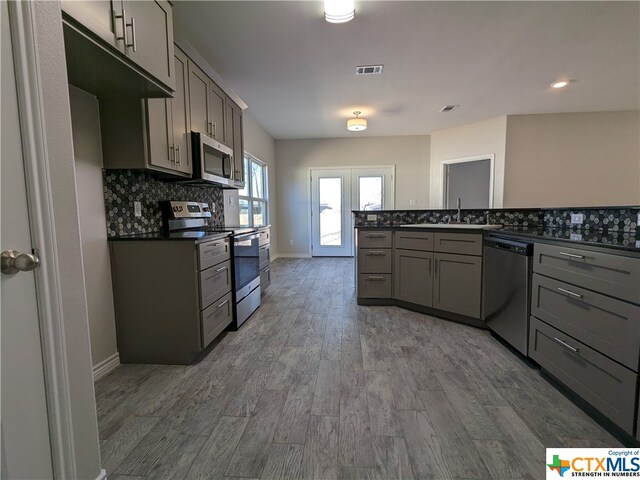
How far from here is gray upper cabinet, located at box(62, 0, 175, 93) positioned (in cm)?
118

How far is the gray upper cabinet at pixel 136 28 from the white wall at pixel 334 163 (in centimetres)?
458

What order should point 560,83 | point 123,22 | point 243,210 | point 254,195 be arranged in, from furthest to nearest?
1. point 254,195
2. point 243,210
3. point 560,83
4. point 123,22

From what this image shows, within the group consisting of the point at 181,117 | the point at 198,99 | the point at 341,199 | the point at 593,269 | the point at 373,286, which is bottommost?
the point at 373,286

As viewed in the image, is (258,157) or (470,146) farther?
(470,146)

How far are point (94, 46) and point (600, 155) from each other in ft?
22.1

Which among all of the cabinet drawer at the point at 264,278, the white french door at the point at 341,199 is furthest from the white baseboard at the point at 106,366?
the white french door at the point at 341,199

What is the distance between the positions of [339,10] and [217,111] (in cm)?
140

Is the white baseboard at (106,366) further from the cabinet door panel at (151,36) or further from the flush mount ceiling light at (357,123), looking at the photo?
the flush mount ceiling light at (357,123)

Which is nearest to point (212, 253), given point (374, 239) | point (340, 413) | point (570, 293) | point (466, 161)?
point (340, 413)

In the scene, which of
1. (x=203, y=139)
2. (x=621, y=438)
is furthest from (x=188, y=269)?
(x=621, y=438)

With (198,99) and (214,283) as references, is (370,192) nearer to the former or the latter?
(198,99)

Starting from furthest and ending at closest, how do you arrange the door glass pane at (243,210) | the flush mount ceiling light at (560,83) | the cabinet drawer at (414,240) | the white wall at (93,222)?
the door glass pane at (243,210) < the flush mount ceiling light at (560,83) < the cabinet drawer at (414,240) < the white wall at (93,222)

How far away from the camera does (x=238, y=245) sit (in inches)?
101

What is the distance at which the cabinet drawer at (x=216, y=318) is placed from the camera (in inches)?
79.4
